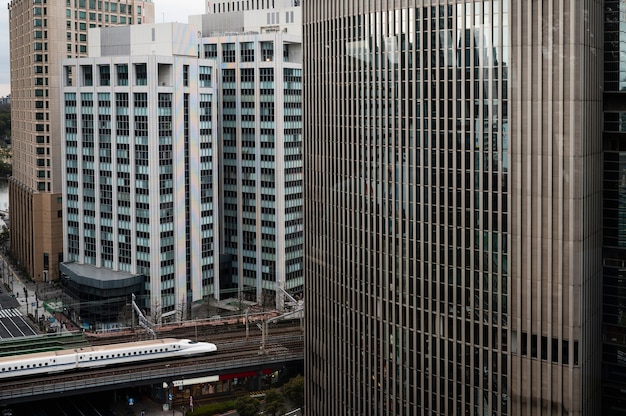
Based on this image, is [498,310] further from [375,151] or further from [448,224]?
[375,151]

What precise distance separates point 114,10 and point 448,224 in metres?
126

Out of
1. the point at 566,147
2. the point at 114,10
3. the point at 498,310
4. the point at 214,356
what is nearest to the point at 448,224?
the point at 498,310

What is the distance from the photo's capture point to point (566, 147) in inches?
2269

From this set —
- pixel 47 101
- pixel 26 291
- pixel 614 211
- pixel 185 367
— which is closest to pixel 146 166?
pixel 185 367

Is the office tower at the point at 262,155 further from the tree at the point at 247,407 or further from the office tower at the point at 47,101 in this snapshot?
the tree at the point at 247,407

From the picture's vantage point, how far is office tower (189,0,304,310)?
146500mm

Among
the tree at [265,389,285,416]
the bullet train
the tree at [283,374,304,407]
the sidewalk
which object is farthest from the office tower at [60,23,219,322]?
the tree at [265,389,285,416]

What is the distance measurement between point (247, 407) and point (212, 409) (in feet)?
27.3

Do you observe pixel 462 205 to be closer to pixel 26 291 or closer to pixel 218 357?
pixel 218 357

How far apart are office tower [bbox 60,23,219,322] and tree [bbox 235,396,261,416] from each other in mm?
33175

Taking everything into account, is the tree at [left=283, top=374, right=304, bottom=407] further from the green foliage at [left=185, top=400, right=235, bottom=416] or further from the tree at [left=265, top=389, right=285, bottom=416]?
the green foliage at [left=185, top=400, right=235, bottom=416]

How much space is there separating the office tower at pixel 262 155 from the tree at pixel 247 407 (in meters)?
41.4

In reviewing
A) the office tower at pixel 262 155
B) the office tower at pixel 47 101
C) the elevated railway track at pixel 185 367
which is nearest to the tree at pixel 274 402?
the elevated railway track at pixel 185 367

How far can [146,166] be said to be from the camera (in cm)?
13475
